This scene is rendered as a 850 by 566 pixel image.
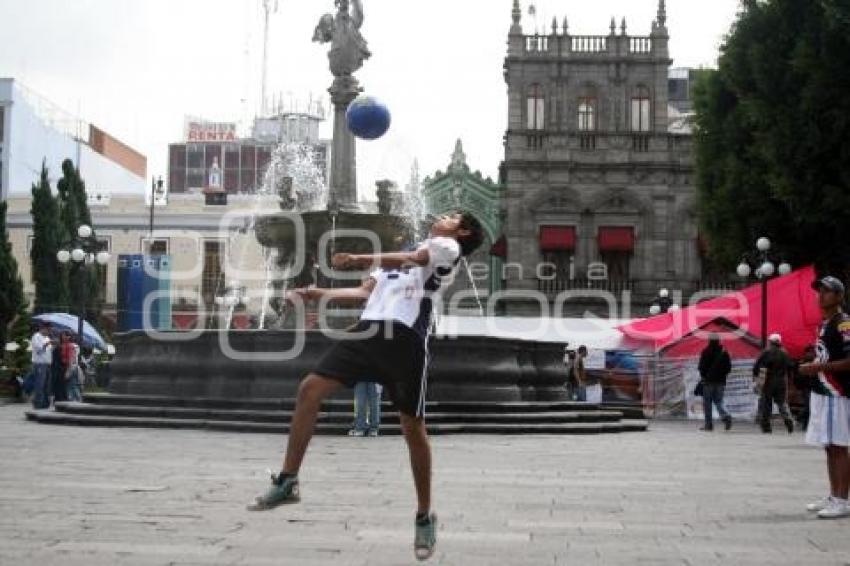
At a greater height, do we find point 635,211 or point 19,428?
point 635,211

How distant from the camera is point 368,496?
7.68 meters

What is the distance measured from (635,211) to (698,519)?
38079 mm

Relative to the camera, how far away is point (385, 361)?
Answer: 5.72 meters

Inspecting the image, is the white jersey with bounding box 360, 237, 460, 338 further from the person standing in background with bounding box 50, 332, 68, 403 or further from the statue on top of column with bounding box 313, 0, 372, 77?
the person standing in background with bounding box 50, 332, 68, 403

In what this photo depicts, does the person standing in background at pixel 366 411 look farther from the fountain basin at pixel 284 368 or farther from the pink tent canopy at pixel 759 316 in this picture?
the pink tent canopy at pixel 759 316

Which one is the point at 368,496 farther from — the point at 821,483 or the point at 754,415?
the point at 754,415

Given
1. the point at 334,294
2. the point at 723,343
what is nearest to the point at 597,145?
the point at 723,343

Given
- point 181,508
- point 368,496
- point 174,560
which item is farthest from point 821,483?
point 174,560

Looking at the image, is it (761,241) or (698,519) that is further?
(761,241)

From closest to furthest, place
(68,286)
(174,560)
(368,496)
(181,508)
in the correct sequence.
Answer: (174,560) → (181,508) → (368,496) → (68,286)

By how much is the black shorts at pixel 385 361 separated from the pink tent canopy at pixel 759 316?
18703 millimetres

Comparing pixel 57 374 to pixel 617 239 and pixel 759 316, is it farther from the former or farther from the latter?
pixel 617 239

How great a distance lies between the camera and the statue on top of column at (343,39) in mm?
19984

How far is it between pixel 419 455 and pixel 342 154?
1451cm
